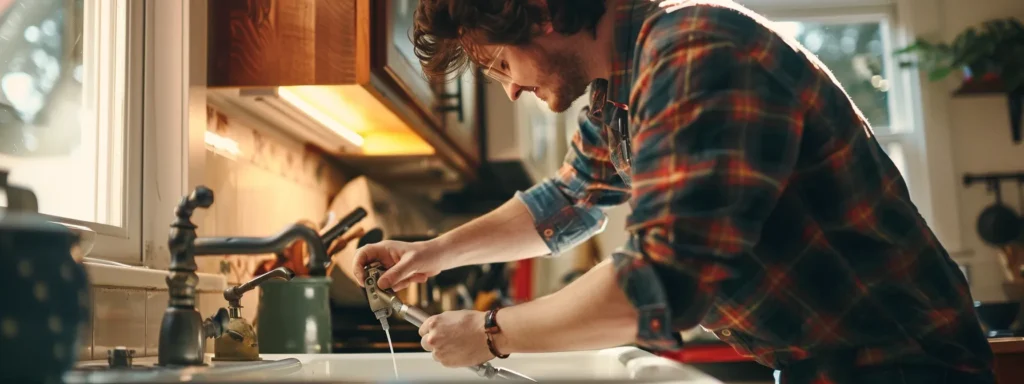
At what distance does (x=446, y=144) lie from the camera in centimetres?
227

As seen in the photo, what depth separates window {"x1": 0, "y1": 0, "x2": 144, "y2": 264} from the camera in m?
1.10

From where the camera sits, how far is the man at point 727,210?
75 centimetres

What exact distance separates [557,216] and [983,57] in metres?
2.48

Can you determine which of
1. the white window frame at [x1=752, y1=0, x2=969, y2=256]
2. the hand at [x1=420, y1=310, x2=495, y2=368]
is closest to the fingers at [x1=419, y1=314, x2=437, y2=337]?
the hand at [x1=420, y1=310, x2=495, y2=368]

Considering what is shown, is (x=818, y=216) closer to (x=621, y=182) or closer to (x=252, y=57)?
(x=621, y=182)

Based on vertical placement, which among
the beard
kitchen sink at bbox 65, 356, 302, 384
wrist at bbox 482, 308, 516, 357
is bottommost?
kitchen sink at bbox 65, 356, 302, 384

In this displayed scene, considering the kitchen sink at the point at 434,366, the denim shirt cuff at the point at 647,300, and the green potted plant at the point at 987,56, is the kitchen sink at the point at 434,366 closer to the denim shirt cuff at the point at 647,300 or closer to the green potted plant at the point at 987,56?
the denim shirt cuff at the point at 647,300

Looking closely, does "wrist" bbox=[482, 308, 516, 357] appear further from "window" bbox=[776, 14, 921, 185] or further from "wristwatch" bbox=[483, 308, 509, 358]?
"window" bbox=[776, 14, 921, 185]

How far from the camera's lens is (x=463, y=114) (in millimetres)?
2455

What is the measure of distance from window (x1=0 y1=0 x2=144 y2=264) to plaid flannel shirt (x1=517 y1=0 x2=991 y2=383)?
0.68 m

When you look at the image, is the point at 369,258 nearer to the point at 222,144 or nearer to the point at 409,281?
the point at 409,281

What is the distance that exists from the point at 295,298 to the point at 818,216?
2.70 feet

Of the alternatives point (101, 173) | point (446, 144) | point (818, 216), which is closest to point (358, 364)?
point (101, 173)

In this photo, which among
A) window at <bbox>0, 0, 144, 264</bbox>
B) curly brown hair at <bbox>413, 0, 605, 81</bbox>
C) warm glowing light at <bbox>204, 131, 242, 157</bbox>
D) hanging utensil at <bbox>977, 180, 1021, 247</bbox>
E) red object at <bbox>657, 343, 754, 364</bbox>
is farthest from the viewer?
hanging utensil at <bbox>977, 180, 1021, 247</bbox>
